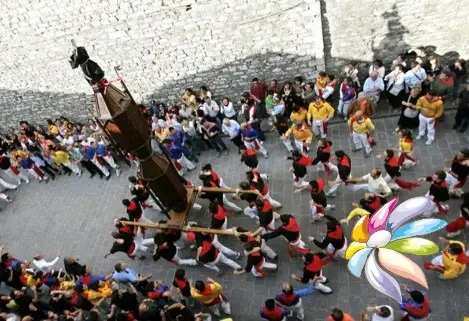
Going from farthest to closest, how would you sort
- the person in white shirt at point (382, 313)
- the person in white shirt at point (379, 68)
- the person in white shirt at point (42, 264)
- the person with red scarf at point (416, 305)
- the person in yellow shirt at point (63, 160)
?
the person in yellow shirt at point (63, 160) < the person in white shirt at point (379, 68) < the person in white shirt at point (42, 264) < the person in white shirt at point (382, 313) < the person with red scarf at point (416, 305)

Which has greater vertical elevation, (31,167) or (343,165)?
(343,165)

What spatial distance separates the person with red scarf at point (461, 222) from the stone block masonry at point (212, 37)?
547 centimetres

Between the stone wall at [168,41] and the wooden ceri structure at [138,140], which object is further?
the stone wall at [168,41]

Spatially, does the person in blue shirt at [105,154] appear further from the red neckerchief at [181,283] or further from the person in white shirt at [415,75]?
the person in white shirt at [415,75]

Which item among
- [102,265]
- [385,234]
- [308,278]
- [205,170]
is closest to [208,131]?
[205,170]

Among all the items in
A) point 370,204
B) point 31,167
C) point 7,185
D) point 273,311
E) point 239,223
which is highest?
point 370,204

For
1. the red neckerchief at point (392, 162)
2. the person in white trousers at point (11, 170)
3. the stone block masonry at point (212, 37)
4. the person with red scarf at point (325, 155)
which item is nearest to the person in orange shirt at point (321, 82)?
the stone block masonry at point (212, 37)

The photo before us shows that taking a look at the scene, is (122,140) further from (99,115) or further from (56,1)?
(56,1)

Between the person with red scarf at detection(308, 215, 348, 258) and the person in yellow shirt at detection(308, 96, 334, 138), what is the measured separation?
3407mm

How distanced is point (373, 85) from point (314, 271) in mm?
5570

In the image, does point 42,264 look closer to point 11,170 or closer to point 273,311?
point 11,170

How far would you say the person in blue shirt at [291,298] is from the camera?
22.1 ft

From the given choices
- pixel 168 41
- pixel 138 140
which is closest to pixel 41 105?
pixel 168 41

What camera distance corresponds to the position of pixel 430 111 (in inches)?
364
